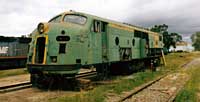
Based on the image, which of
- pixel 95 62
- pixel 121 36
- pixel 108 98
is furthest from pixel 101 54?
pixel 108 98

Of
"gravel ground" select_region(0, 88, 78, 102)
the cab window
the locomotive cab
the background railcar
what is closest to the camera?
"gravel ground" select_region(0, 88, 78, 102)

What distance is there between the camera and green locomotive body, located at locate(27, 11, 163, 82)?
34.2 ft

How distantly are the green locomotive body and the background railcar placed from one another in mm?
10364

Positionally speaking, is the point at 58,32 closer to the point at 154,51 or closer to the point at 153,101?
the point at 153,101

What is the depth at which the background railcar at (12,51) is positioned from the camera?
21527 millimetres

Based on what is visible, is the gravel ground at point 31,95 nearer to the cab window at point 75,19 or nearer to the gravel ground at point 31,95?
the gravel ground at point 31,95

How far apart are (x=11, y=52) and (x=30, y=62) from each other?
1214cm

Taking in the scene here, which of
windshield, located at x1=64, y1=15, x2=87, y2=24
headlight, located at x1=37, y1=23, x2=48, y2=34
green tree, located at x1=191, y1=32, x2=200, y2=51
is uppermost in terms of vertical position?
green tree, located at x1=191, y1=32, x2=200, y2=51

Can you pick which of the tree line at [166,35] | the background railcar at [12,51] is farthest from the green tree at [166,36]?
the background railcar at [12,51]

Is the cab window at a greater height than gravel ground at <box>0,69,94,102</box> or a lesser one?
greater

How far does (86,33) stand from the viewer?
37.3ft

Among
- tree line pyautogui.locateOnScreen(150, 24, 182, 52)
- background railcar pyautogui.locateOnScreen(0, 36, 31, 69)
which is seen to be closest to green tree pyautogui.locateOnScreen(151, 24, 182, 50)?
tree line pyautogui.locateOnScreen(150, 24, 182, 52)

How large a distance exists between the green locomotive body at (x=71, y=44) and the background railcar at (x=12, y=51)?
34.0ft

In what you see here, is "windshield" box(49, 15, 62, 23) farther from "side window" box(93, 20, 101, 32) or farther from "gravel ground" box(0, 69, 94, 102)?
"gravel ground" box(0, 69, 94, 102)
